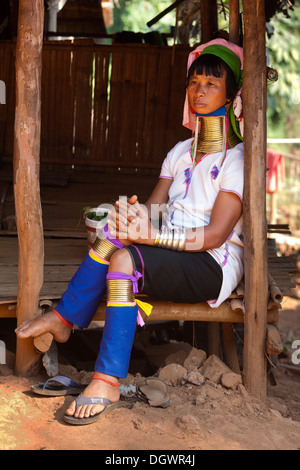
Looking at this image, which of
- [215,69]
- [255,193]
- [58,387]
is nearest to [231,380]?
[58,387]

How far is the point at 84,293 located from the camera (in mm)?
A: 3348

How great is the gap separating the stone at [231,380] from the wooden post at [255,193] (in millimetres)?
→ 58

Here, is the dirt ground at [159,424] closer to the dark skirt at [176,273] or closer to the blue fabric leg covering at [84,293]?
the blue fabric leg covering at [84,293]

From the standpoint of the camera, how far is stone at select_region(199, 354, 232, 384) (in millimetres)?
3600

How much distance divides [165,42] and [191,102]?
380cm

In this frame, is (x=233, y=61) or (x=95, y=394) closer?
(x=95, y=394)

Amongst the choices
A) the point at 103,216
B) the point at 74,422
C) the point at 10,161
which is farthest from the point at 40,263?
the point at 10,161

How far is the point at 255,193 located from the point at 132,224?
788 mm

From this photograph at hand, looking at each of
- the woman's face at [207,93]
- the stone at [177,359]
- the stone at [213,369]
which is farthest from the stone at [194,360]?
the woman's face at [207,93]

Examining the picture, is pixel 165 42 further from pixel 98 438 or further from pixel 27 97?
pixel 98 438

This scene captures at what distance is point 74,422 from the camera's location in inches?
115

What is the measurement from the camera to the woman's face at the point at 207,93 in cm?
353

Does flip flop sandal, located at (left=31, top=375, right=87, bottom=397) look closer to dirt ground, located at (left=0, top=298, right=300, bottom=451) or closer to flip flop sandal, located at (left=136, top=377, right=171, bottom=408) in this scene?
dirt ground, located at (left=0, top=298, right=300, bottom=451)

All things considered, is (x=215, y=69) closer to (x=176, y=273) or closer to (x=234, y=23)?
(x=234, y=23)
